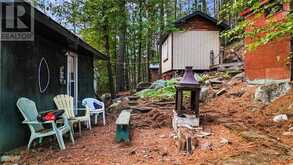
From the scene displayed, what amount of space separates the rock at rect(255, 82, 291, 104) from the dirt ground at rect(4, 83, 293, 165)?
0.78 ft

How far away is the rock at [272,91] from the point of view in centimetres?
782

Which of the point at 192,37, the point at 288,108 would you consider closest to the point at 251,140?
the point at 288,108

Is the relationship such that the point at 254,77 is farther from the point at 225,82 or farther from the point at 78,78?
the point at 78,78

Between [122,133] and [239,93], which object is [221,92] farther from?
[122,133]

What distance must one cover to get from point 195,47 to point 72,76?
10.2m

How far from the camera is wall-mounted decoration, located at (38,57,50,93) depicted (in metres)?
6.38

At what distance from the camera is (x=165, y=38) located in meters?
20.4

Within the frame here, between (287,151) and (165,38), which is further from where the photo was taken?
(165,38)

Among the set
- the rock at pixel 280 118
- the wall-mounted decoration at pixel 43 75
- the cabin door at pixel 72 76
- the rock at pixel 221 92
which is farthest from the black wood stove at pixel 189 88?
the rock at pixel 221 92

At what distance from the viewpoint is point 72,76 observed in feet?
29.5

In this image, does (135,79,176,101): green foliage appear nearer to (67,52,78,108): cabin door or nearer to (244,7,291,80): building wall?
(244,7,291,80): building wall

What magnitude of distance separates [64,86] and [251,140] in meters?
4.88

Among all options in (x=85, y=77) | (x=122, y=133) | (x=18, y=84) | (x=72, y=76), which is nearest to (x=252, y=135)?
(x=122, y=133)

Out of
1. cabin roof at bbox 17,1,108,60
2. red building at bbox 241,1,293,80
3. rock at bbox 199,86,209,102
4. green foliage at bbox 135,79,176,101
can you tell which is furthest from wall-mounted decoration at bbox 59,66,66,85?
red building at bbox 241,1,293,80
